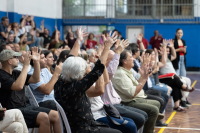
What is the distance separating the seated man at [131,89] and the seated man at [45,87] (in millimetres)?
869

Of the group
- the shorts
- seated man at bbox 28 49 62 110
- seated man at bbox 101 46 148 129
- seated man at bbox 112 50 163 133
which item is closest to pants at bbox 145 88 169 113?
seated man at bbox 112 50 163 133

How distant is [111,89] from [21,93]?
3.61 ft

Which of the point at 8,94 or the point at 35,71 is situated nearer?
the point at 8,94

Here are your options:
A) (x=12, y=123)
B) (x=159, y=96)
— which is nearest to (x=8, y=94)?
(x=12, y=123)

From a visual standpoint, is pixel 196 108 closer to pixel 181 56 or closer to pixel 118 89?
pixel 181 56

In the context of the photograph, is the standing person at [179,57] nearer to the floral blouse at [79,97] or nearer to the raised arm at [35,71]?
the raised arm at [35,71]

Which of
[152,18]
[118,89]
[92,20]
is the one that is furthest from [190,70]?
[118,89]

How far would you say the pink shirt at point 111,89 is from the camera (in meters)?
3.63

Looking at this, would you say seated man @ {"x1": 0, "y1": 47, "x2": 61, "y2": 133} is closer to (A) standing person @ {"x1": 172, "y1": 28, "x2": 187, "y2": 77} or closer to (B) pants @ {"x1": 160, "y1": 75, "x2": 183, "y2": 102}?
(B) pants @ {"x1": 160, "y1": 75, "x2": 183, "y2": 102}

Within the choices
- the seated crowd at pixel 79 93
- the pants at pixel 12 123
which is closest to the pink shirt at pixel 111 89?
the seated crowd at pixel 79 93

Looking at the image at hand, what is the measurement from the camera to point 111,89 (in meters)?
3.80

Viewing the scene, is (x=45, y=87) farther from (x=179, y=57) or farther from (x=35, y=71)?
(x=179, y=57)

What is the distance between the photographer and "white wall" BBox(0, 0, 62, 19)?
11.6 m

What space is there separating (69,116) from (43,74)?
1.46 m
